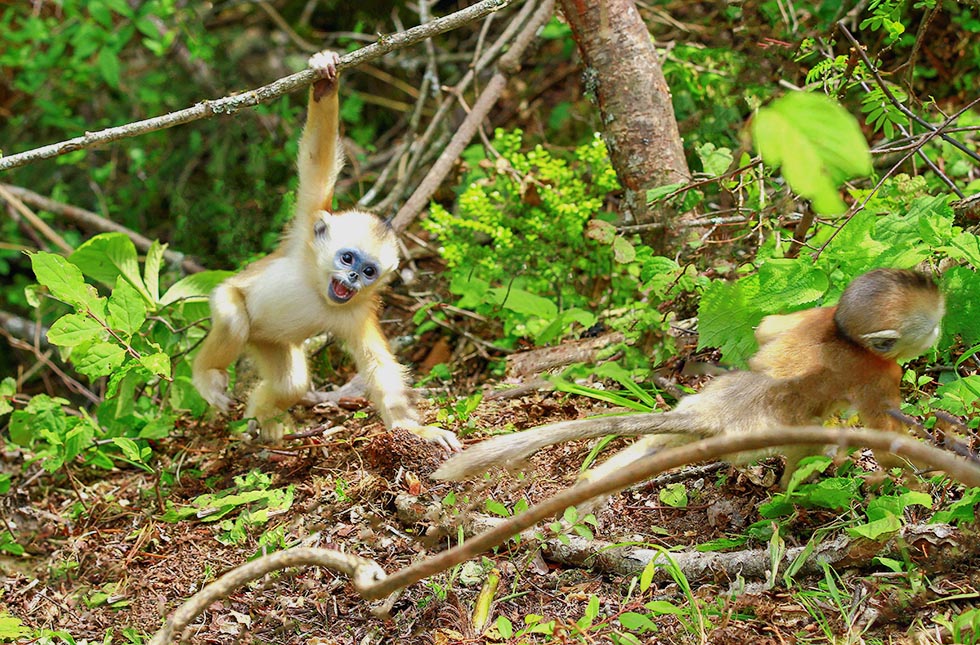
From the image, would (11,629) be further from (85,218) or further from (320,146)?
(85,218)

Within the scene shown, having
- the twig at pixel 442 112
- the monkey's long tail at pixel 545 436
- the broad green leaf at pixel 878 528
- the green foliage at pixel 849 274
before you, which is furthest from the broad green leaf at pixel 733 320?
the twig at pixel 442 112

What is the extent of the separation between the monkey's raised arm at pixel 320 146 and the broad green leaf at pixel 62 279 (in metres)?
1.27

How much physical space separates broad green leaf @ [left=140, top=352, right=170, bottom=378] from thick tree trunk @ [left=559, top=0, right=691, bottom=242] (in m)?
2.68

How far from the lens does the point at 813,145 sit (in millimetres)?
1734

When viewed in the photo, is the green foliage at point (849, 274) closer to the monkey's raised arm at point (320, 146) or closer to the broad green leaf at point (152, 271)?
the monkey's raised arm at point (320, 146)

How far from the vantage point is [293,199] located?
604 centimetres

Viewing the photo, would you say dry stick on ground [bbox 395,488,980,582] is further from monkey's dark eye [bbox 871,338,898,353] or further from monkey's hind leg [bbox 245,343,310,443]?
monkey's hind leg [bbox 245,343,310,443]

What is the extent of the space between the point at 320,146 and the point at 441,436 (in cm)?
165

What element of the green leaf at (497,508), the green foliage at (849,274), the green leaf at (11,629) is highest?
the green leaf at (11,629)

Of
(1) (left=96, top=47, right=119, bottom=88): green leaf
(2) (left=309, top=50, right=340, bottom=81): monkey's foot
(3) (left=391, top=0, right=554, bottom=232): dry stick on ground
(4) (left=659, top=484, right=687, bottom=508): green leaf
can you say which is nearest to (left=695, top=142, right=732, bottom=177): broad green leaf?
(3) (left=391, top=0, right=554, bottom=232): dry stick on ground

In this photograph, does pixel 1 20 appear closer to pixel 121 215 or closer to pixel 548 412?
pixel 121 215

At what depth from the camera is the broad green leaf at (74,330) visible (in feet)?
14.0

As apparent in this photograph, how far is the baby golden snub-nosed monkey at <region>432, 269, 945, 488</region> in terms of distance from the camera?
336 cm

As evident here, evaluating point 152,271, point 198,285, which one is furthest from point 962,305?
point 152,271
